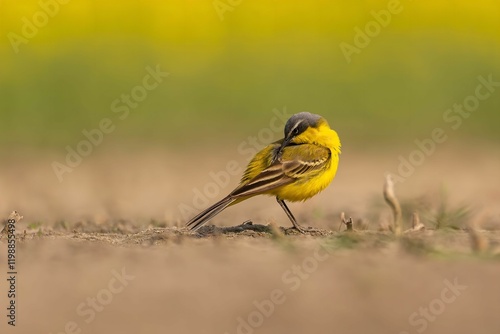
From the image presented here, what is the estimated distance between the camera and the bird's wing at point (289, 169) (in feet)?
31.6

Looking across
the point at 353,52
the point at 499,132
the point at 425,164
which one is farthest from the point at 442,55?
the point at 425,164

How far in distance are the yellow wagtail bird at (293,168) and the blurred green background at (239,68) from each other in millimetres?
5705

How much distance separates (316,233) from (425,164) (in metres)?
5.43

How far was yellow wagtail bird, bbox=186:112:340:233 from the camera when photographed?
9609 mm

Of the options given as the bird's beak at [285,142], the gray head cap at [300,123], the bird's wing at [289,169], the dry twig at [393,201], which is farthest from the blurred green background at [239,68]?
the dry twig at [393,201]

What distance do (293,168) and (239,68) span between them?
931cm

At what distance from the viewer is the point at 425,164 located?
48.1ft

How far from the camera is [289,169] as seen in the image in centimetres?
983

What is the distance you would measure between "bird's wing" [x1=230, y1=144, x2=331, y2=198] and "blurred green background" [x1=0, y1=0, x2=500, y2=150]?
5.99 metres

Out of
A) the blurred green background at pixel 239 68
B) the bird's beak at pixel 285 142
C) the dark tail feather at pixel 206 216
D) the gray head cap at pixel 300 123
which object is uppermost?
the blurred green background at pixel 239 68

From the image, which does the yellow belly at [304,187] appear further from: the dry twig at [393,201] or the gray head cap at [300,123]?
the dry twig at [393,201]

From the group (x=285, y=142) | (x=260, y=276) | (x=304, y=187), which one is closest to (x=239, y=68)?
(x=285, y=142)

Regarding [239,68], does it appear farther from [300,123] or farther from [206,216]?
[206,216]

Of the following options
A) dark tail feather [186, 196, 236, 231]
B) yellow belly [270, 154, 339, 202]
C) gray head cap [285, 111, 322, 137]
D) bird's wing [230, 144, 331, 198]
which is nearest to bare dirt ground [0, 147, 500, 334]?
dark tail feather [186, 196, 236, 231]
